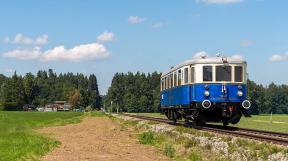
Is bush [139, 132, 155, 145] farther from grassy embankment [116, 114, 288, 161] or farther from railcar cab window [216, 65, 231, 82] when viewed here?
railcar cab window [216, 65, 231, 82]

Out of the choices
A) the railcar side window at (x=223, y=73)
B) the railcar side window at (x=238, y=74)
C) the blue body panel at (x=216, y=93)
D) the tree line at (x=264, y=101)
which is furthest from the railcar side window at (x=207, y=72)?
the tree line at (x=264, y=101)

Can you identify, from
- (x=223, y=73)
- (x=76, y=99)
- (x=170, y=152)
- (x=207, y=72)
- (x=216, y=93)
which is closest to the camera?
(x=170, y=152)

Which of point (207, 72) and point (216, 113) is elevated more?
point (207, 72)

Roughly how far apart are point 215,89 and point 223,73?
995mm

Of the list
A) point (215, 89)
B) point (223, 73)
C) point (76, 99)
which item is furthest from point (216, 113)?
point (76, 99)

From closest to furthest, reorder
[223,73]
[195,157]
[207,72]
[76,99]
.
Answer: [195,157], [207,72], [223,73], [76,99]

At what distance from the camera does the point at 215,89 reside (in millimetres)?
26500

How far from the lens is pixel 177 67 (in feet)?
99.5

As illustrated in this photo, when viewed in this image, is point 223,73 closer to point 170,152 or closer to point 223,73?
point 223,73

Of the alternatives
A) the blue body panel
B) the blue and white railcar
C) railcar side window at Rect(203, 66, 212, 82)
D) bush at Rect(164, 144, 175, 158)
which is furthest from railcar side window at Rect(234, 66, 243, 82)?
bush at Rect(164, 144, 175, 158)

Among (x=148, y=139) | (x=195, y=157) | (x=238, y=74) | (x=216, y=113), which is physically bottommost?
(x=195, y=157)

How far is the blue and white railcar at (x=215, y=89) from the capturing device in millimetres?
26344

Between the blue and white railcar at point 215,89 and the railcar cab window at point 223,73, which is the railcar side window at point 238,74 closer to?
the blue and white railcar at point 215,89

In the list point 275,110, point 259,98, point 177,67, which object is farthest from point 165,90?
point 275,110
